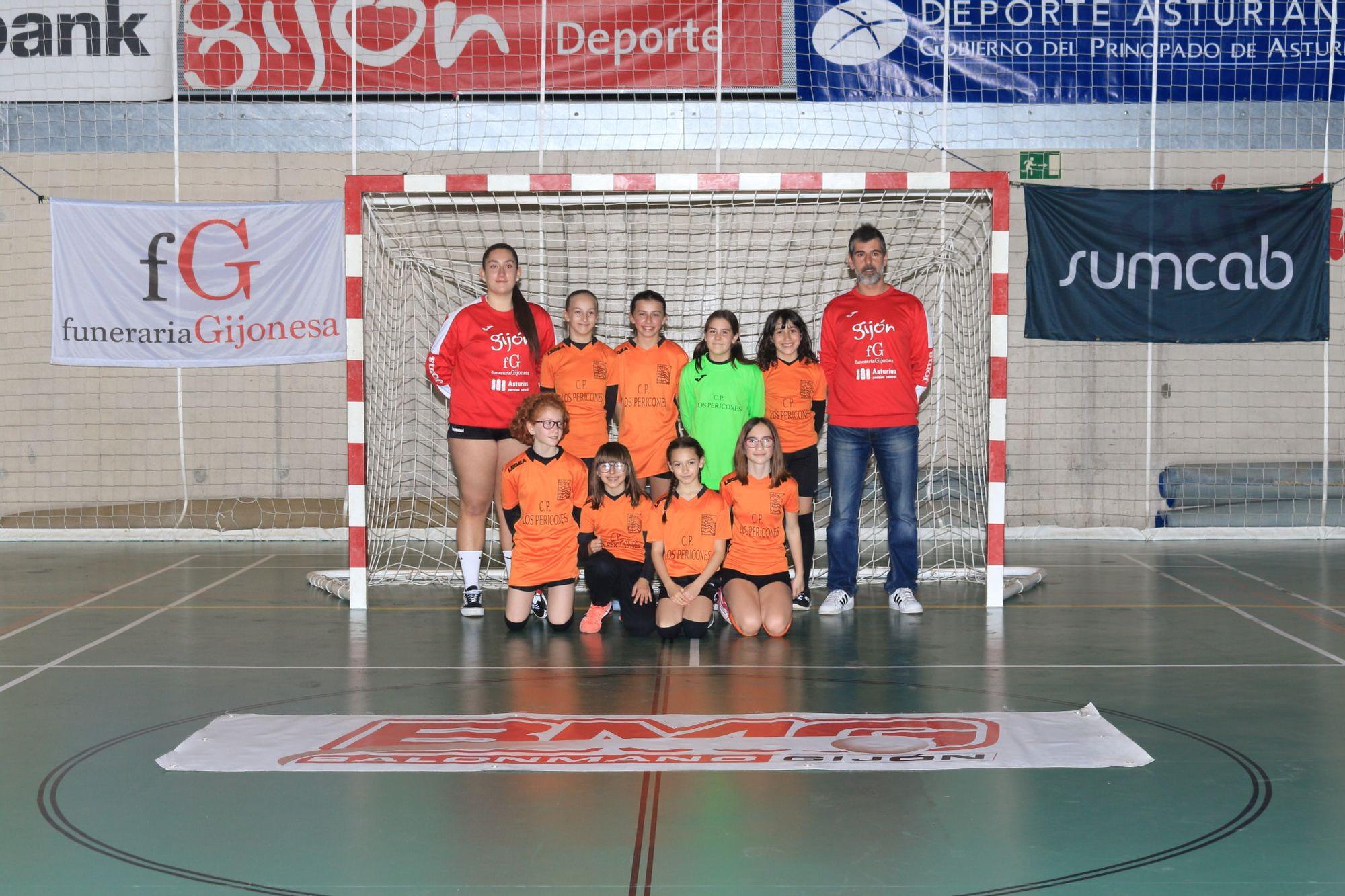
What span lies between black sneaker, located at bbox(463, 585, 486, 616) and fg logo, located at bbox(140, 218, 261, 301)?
419 centimetres

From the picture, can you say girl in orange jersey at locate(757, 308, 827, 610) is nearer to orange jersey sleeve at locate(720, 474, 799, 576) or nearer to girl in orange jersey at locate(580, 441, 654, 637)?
orange jersey sleeve at locate(720, 474, 799, 576)

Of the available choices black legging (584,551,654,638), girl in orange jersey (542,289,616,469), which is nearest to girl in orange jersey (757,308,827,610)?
girl in orange jersey (542,289,616,469)

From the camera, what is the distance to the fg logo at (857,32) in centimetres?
903

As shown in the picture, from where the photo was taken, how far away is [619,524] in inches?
228

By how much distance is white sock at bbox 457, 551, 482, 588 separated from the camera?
6191mm

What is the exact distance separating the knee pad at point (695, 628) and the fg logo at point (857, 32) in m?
5.22

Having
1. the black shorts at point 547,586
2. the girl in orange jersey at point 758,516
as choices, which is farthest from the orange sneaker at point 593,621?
the girl in orange jersey at point 758,516

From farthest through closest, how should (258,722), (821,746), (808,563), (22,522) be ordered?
1. (22,522)
2. (808,563)
3. (258,722)
4. (821,746)

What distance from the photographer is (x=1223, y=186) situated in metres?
9.84

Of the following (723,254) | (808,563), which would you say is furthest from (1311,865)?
(723,254)

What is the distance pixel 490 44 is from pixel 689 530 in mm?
5049

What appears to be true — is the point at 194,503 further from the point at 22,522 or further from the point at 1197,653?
the point at 1197,653

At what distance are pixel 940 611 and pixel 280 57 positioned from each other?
6347mm

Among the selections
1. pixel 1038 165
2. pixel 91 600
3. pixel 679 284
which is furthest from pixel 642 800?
pixel 1038 165
